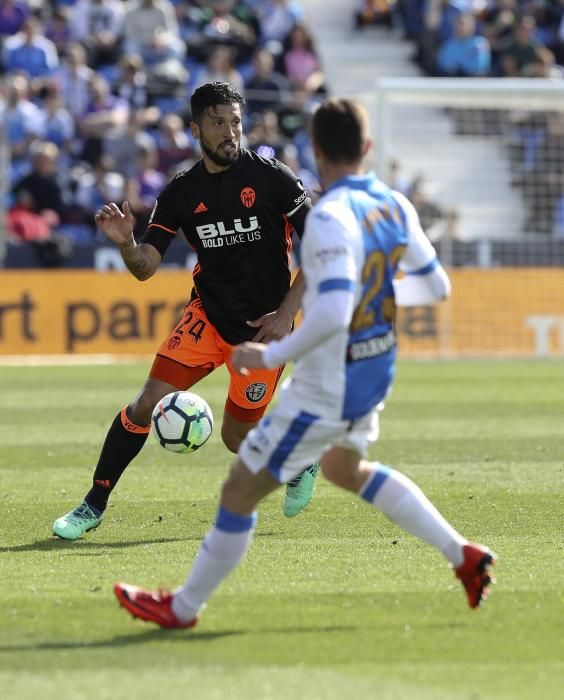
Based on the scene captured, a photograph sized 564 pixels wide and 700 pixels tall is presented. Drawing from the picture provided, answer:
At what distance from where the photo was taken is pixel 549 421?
1311 centimetres

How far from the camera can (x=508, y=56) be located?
983 inches

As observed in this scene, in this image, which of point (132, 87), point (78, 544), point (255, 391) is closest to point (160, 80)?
point (132, 87)

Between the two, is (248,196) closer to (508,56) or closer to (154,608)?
(154,608)

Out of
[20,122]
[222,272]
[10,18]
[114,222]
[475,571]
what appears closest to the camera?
[475,571]

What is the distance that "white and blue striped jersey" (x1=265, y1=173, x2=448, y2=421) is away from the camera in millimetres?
5230

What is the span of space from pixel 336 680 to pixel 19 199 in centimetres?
1687

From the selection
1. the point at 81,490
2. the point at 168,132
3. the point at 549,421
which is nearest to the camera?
the point at 81,490

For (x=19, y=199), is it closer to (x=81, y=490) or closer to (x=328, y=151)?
(x=81, y=490)

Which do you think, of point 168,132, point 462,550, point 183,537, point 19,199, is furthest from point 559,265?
point 462,550

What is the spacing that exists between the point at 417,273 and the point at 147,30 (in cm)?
1926

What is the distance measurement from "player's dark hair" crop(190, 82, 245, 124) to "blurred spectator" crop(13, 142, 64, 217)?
540 inches

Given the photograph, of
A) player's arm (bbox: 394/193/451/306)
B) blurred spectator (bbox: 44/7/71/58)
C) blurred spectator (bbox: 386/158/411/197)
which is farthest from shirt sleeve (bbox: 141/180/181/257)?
blurred spectator (bbox: 44/7/71/58)

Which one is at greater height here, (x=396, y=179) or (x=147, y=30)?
(x=147, y=30)

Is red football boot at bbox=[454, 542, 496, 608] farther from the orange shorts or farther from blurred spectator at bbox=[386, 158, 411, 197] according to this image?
blurred spectator at bbox=[386, 158, 411, 197]
